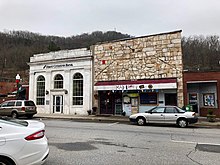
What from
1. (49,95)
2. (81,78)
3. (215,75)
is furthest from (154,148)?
(49,95)


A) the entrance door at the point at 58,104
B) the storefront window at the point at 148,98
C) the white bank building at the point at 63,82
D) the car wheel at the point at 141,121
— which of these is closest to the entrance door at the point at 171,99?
the storefront window at the point at 148,98

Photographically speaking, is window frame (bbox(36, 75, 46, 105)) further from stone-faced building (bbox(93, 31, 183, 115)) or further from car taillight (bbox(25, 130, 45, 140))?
car taillight (bbox(25, 130, 45, 140))

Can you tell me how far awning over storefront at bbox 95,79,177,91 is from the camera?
17.8 meters

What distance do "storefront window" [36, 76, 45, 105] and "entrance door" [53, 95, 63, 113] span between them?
181 centimetres

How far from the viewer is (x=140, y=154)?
6.47 metres

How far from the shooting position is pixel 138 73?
20.1 meters

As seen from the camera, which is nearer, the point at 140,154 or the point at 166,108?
the point at 140,154

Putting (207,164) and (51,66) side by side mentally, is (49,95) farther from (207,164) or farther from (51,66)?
(207,164)

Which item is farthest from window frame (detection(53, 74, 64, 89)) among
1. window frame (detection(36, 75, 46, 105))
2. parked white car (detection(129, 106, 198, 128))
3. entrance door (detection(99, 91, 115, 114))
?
parked white car (detection(129, 106, 198, 128))

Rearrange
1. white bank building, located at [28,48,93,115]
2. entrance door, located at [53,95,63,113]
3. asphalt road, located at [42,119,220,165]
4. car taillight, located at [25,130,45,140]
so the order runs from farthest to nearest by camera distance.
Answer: entrance door, located at [53,95,63,113] → white bank building, located at [28,48,93,115] → asphalt road, located at [42,119,220,165] → car taillight, located at [25,130,45,140]

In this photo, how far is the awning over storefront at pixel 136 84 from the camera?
703 inches

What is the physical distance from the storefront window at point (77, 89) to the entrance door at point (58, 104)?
1.82 meters

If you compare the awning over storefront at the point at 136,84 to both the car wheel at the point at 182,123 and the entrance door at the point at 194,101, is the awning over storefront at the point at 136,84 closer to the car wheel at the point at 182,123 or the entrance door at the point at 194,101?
the entrance door at the point at 194,101

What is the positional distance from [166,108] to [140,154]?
27.0ft
